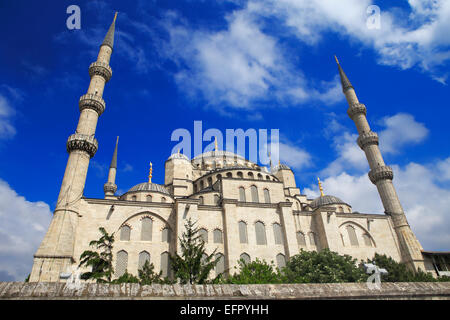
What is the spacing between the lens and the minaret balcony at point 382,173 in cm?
2570

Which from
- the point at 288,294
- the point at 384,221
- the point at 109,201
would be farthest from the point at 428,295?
the point at 384,221

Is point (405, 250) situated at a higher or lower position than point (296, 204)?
lower

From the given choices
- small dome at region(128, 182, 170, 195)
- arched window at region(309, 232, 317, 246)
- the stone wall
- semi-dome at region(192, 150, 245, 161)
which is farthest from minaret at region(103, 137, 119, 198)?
the stone wall

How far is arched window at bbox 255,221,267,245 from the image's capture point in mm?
21109

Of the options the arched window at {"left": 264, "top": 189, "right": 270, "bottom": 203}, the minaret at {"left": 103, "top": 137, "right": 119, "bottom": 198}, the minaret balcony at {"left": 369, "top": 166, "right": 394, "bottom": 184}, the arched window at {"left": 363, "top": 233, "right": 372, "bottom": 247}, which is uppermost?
the minaret at {"left": 103, "top": 137, "right": 119, "bottom": 198}

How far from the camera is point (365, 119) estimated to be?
28.9 metres

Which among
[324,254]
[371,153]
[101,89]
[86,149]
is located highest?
[101,89]

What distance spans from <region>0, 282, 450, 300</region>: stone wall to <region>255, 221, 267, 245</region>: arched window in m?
16.5

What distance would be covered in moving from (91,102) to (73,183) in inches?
249

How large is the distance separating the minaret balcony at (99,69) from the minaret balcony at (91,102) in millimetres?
2406

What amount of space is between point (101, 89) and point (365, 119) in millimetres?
24114

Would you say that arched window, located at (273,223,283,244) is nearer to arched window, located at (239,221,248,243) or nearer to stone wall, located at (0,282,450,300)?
arched window, located at (239,221,248,243)

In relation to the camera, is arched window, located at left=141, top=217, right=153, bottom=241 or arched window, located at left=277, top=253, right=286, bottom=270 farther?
arched window, located at left=277, top=253, right=286, bottom=270
